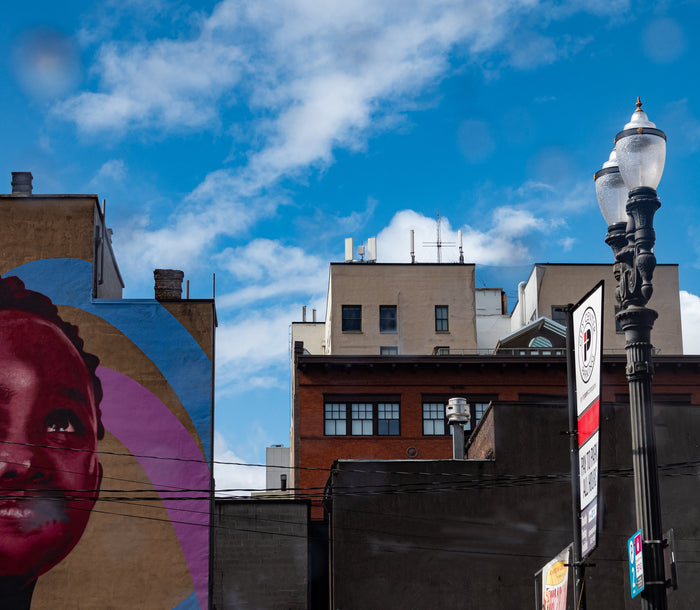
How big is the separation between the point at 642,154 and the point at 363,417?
4002cm

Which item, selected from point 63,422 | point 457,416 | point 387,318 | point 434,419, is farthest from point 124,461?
point 387,318

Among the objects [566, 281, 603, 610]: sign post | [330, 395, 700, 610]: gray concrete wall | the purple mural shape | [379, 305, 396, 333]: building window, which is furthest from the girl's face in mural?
[379, 305, 396, 333]: building window

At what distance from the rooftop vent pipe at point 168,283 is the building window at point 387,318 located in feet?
94.3

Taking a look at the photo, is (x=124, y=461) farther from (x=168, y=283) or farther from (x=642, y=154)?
(x=642, y=154)

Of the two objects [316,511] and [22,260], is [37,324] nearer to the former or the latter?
[22,260]

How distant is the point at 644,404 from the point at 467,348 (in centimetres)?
5082

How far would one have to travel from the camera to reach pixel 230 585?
37375mm

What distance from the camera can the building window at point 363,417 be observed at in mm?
50844

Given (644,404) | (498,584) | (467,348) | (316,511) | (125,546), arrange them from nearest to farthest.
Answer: (644,404), (125,546), (498,584), (316,511), (467,348)

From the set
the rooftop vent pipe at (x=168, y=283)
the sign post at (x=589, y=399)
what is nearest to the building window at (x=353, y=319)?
the rooftop vent pipe at (x=168, y=283)

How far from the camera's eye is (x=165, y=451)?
32938 millimetres

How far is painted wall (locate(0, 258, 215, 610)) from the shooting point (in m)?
32.0

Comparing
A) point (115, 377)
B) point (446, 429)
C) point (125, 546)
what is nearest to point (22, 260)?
point (115, 377)

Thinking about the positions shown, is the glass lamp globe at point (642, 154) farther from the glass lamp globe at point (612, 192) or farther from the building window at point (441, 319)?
the building window at point (441, 319)
